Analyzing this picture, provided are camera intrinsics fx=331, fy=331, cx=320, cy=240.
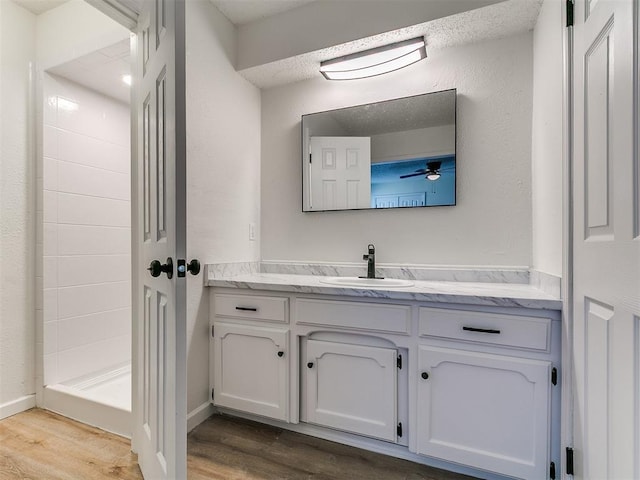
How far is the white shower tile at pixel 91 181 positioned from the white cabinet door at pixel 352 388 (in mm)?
1834

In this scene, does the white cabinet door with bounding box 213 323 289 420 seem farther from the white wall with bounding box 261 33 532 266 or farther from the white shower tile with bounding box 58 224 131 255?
the white shower tile with bounding box 58 224 131 255

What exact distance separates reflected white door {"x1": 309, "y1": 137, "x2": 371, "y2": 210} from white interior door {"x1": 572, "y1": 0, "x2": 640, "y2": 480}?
1126 millimetres

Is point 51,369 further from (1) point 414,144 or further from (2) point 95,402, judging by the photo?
(1) point 414,144

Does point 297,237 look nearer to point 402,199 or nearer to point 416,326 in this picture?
point 402,199

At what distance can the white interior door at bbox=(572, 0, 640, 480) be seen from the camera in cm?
80

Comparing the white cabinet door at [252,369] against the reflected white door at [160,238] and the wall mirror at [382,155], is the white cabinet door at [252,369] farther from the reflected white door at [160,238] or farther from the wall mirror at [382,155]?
the wall mirror at [382,155]

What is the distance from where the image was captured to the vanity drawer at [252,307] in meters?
1.71

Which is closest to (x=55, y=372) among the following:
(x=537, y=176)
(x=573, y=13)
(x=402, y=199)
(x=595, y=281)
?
(x=402, y=199)

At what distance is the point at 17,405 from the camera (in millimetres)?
1869

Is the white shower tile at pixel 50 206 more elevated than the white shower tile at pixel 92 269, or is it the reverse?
the white shower tile at pixel 50 206

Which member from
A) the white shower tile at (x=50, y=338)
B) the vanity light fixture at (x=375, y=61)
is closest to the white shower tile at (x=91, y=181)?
the white shower tile at (x=50, y=338)

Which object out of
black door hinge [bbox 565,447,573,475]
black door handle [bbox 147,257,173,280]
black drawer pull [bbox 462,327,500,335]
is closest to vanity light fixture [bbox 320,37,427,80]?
black drawer pull [bbox 462,327,500,335]

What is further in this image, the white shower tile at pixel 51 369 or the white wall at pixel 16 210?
the white shower tile at pixel 51 369

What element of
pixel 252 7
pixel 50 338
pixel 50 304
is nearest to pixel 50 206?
pixel 50 304
